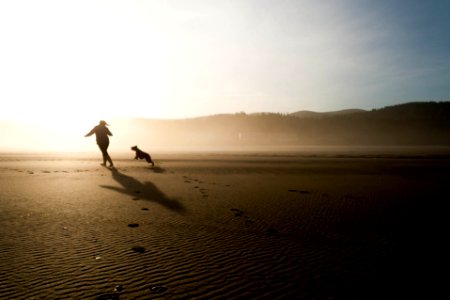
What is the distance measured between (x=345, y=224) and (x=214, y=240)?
9.53 feet

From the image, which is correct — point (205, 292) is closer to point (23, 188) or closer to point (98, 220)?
point (98, 220)

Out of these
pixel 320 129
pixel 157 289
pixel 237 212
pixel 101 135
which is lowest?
pixel 157 289

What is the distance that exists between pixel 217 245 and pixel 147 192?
204 inches

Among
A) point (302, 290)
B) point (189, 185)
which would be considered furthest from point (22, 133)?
point (302, 290)

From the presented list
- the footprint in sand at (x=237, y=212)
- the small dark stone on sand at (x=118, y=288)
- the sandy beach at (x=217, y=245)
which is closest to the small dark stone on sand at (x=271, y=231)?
the sandy beach at (x=217, y=245)

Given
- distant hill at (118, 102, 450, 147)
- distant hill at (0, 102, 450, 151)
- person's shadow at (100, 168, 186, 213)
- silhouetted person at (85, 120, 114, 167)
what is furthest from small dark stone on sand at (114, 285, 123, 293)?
distant hill at (118, 102, 450, 147)

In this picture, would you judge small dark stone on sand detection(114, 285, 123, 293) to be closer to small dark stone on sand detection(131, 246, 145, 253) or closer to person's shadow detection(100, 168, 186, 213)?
small dark stone on sand detection(131, 246, 145, 253)

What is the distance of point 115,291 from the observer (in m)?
3.45

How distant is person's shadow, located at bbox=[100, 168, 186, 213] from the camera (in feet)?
25.9

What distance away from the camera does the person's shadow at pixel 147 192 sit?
7.90m

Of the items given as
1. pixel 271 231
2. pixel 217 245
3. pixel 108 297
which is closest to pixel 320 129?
pixel 271 231

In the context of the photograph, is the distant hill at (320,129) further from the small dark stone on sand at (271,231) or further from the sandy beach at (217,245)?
the small dark stone on sand at (271,231)

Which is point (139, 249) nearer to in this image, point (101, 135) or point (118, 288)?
point (118, 288)

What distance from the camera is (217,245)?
5039mm
